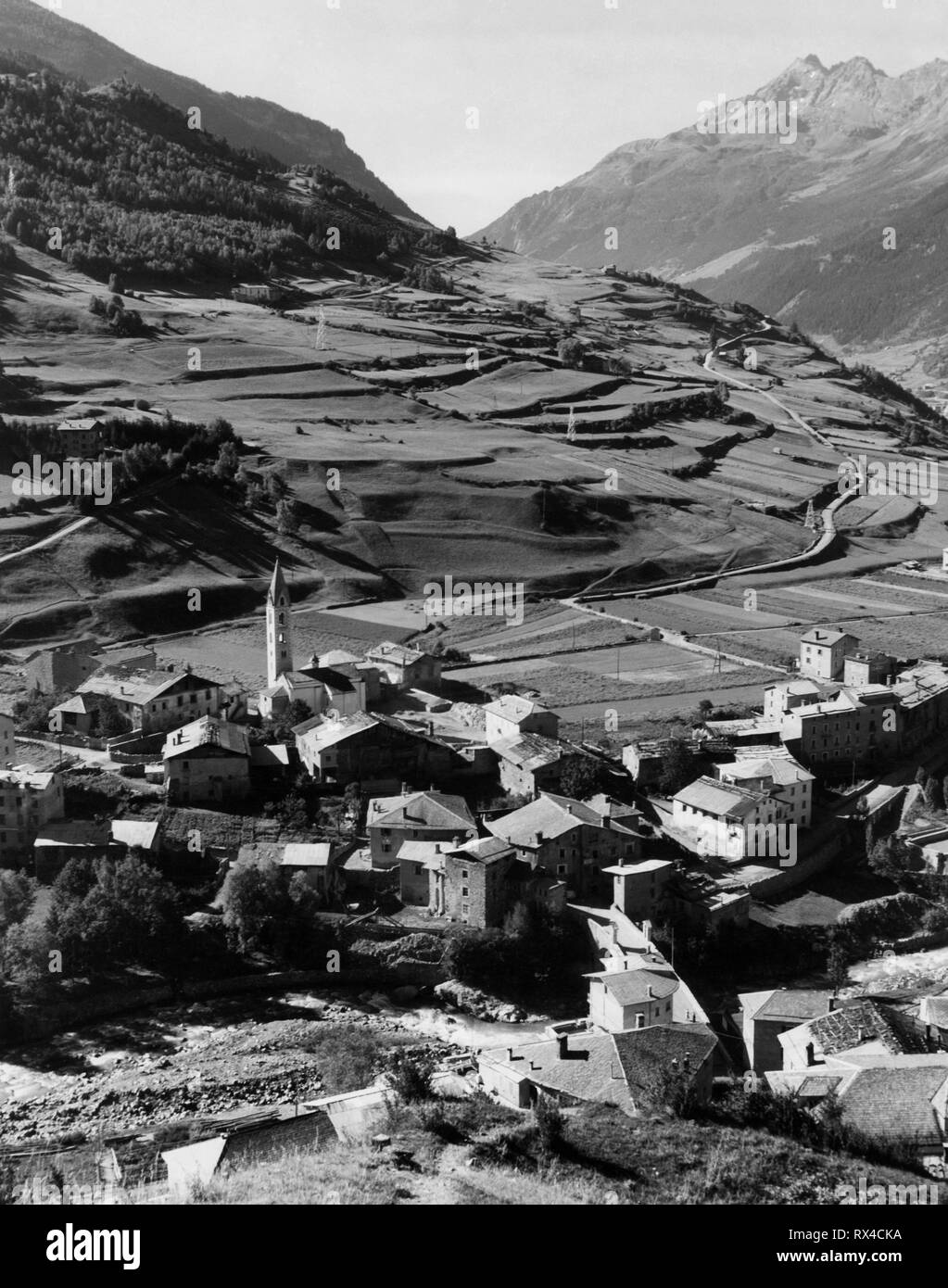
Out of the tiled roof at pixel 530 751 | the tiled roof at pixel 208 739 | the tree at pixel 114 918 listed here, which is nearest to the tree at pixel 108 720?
the tiled roof at pixel 208 739

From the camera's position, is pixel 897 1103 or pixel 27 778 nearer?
pixel 897 1103

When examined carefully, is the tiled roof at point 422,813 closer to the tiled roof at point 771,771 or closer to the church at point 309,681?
the church at point 309,681

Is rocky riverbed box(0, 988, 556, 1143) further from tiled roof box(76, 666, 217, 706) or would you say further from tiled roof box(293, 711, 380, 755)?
tiled roof box(76, 666, 217, 706)

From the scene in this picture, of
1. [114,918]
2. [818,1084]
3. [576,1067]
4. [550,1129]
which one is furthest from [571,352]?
[550,1129]

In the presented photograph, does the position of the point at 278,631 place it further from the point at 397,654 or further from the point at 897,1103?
the point at 897,1103
